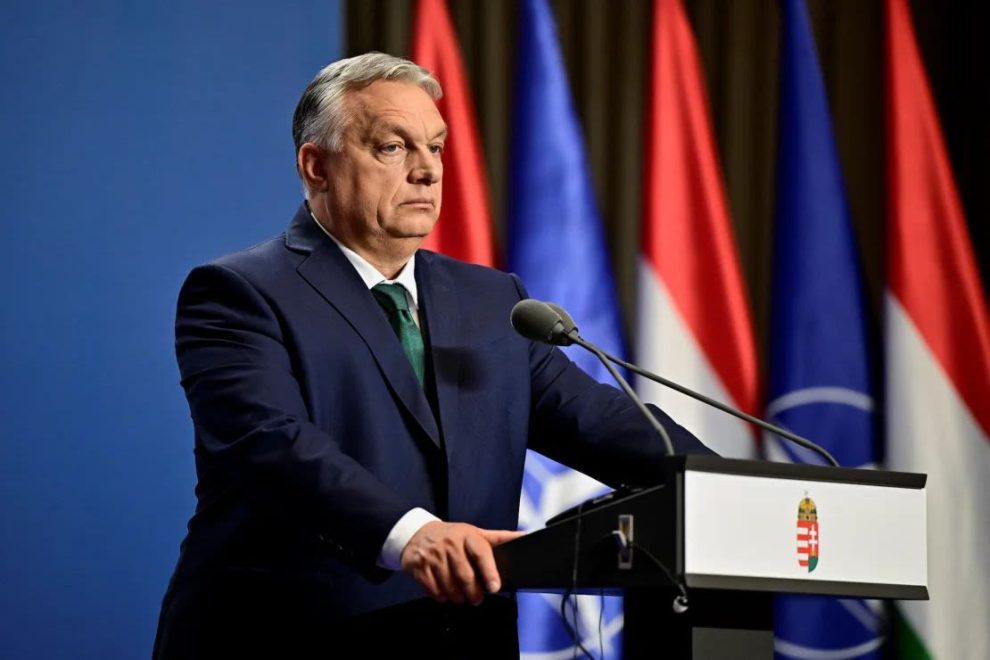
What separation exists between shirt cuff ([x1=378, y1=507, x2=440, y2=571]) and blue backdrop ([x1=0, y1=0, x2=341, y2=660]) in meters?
1.38

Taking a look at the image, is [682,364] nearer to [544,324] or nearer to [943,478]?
[943,478]

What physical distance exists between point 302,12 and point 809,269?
5.00ft

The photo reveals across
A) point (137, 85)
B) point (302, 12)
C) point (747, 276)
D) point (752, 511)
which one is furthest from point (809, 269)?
point (752, 511)

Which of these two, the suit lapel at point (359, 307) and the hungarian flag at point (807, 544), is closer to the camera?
the hungarian flag at point (807, 544)

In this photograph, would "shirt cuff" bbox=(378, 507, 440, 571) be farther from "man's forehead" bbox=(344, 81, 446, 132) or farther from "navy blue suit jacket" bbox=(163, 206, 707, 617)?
"man's forehead" bbox=(344, 81, 446, 132)

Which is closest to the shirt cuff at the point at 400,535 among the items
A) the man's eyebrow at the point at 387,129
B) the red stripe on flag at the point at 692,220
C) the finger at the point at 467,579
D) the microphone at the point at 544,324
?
the finger at the point at 467,579

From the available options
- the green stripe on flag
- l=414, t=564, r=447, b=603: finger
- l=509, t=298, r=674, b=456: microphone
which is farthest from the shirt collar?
the green stripe on flag

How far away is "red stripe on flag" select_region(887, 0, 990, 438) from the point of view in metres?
3.74

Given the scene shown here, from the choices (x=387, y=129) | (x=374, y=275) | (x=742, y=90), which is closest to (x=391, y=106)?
(x=387, y=129)

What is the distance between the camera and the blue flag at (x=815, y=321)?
143 inches

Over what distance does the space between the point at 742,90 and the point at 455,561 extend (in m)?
2.40

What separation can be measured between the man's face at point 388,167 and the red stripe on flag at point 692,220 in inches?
52.4

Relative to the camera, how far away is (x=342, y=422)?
7.18 ft

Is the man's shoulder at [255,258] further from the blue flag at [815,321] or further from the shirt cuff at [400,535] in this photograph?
the blue flag at [815,321]
